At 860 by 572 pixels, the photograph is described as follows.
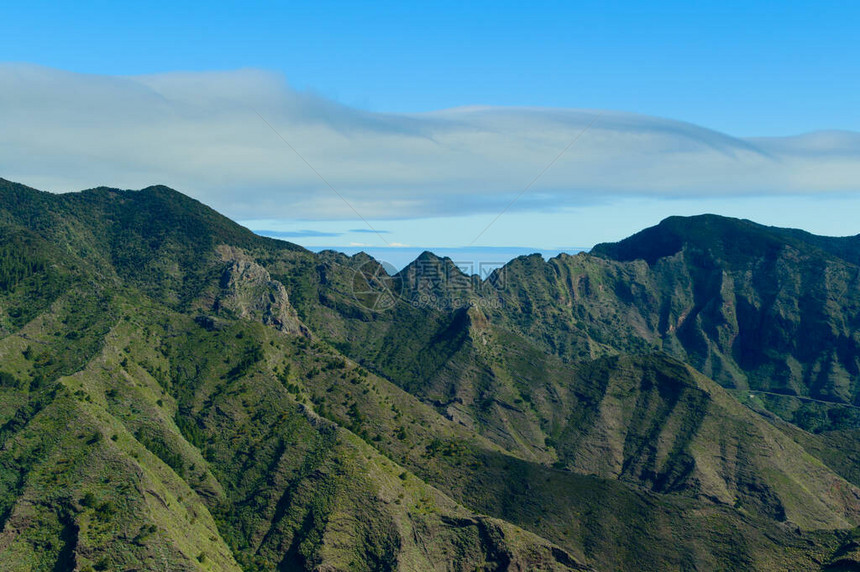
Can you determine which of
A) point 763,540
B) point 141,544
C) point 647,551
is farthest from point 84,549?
point 763,540

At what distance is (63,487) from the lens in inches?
6152

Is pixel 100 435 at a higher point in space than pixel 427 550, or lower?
higher

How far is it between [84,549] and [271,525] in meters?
49.0

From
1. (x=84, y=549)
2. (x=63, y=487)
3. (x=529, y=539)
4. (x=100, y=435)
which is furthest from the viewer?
(x=529, y=539)

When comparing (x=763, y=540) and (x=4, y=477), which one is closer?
(x=4, y=477)

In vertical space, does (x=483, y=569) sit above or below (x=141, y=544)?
below

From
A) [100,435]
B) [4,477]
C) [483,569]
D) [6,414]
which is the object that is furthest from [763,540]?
[6,414]

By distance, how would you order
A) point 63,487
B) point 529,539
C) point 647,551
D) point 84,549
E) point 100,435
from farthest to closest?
point 647,551, point 529,539, point 100,435, point 63,487, point 84,549

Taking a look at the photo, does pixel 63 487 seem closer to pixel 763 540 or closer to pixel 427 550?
pixel 427 550

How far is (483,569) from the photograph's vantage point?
17712cm

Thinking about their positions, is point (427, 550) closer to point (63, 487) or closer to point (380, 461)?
point (380, 461)

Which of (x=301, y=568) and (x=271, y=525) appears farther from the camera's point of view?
(x=271, y=525)

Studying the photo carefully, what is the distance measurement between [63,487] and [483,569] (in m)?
96.6

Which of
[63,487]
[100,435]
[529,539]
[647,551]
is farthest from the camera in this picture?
[647,551]
